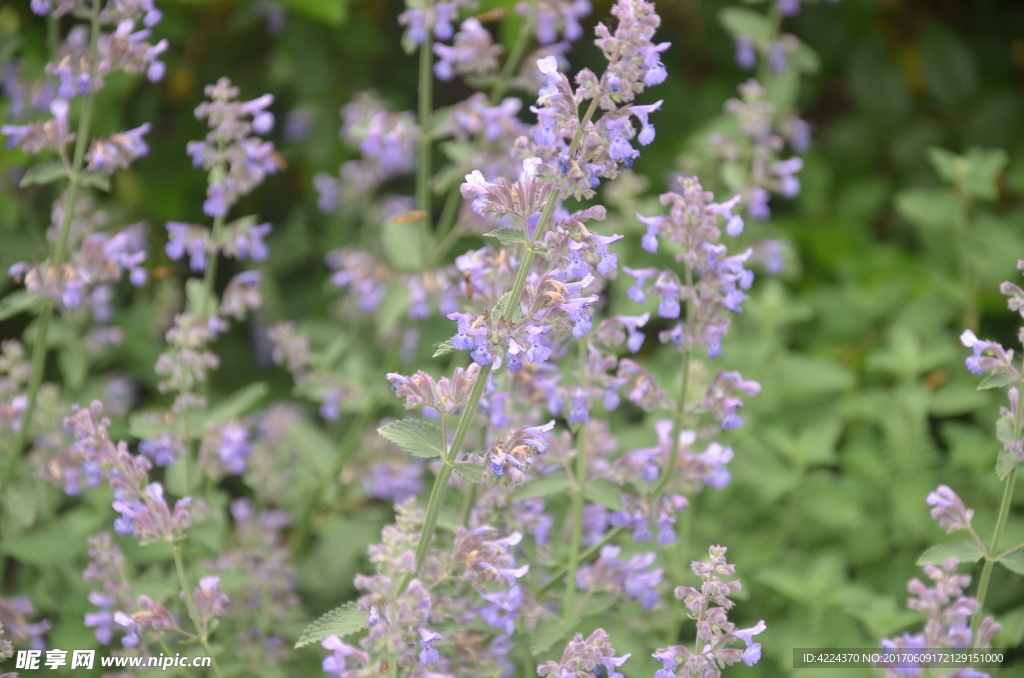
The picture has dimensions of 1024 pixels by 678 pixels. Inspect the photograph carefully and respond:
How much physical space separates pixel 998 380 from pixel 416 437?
1.47 metres

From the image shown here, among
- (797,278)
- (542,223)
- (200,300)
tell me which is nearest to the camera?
(542,223)

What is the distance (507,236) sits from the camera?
6.75 ft

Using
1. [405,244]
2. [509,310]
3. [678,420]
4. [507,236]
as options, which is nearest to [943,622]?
[678,420]

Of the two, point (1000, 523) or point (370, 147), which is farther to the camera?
point (370, 147)

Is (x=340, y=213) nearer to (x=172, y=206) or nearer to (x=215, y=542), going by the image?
(x=172, y=206)

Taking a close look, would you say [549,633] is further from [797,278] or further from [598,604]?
[797,278]

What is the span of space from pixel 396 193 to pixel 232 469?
259 centimetres

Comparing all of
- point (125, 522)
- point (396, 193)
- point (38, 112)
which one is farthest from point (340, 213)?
point (125, 522)

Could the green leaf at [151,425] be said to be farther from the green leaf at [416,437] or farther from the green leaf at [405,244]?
the green leaf at [416,437]

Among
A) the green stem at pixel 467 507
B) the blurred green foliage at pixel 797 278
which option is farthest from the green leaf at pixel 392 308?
the green stem at pixel 467 507

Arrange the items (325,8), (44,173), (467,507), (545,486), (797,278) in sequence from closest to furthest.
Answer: (545,486) < (467,507) < (44,173) < (325,8) < (797,278)

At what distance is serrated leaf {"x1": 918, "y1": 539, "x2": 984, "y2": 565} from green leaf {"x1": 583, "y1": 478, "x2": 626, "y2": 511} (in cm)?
78

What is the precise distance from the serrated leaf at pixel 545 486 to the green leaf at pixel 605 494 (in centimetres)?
A: 7

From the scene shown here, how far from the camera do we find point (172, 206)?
485 centimetres
